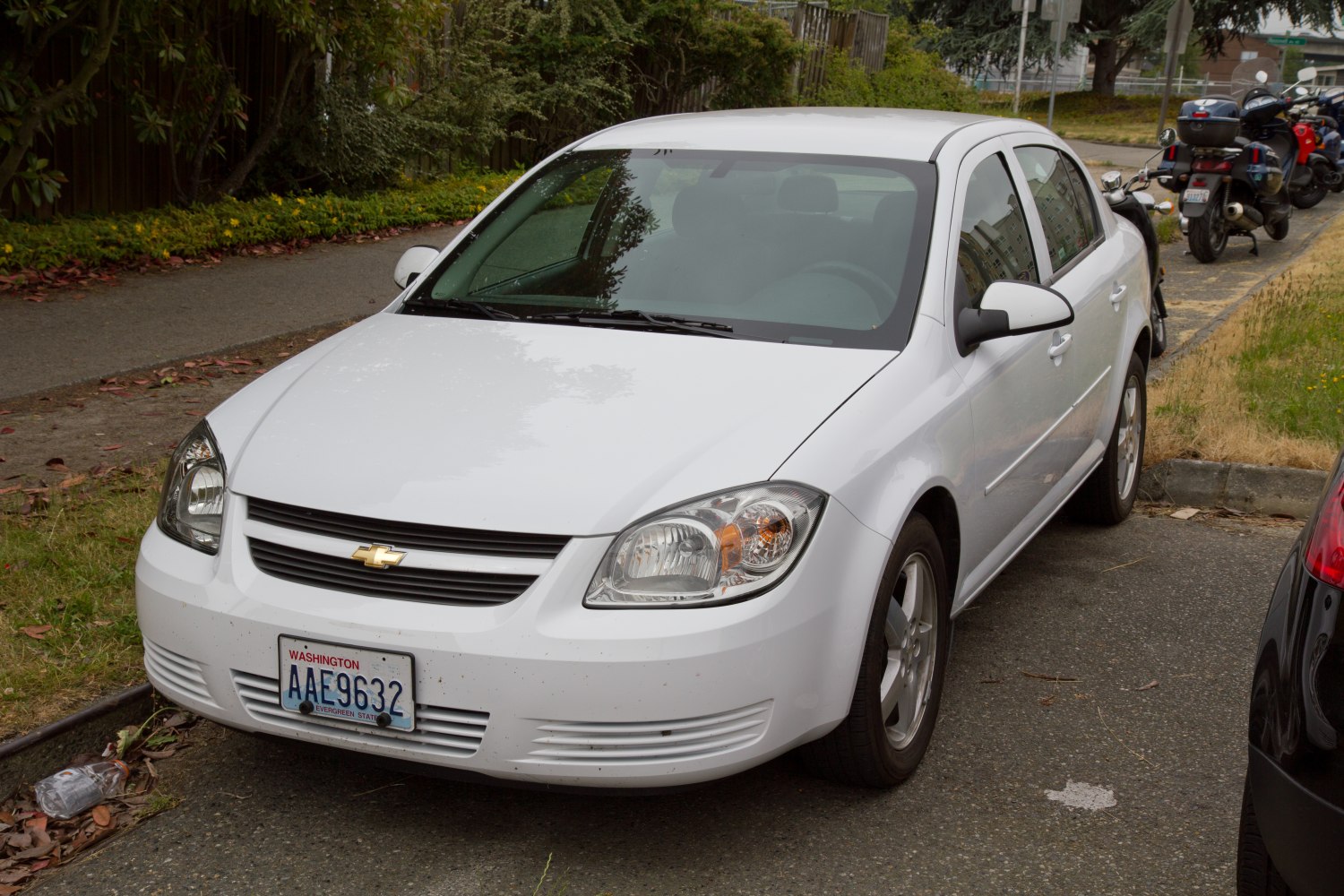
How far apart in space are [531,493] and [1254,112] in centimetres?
1346

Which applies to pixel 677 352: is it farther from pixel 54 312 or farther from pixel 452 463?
pixel 54 312

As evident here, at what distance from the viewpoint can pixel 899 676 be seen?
3.58 m

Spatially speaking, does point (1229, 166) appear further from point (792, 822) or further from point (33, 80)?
point (792, 822)

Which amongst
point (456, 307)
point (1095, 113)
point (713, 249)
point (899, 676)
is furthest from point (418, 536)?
point (1095, 113)

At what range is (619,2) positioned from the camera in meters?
16.4

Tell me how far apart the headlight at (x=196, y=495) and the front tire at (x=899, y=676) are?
60.4 inches

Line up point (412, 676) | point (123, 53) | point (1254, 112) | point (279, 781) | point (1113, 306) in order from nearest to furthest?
point (412, 676)
point (279, 781)
point (1113, 306)
point (123, 53)
point (1254, 112)

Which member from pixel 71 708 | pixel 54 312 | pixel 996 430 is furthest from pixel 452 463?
pixel 54 312

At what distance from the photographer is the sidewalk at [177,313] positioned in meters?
7.55

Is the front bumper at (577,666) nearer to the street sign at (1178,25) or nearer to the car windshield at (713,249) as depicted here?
the car windshield at (713,249)

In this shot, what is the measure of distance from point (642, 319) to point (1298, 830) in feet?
7.58

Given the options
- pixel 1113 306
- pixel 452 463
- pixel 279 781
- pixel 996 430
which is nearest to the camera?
pixel 452 463

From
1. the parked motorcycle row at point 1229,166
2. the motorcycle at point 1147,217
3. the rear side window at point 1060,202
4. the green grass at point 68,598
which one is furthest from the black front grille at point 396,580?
the parked motorcycle row at point 1229,166

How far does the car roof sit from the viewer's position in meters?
4.54
